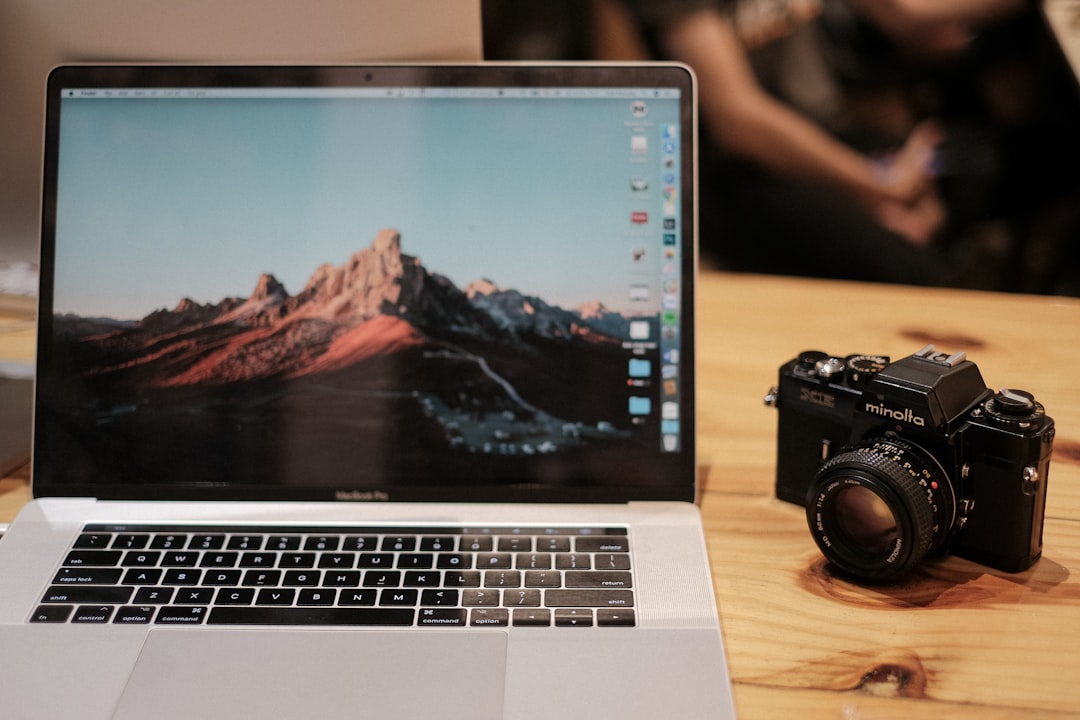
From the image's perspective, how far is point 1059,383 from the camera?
1.02m

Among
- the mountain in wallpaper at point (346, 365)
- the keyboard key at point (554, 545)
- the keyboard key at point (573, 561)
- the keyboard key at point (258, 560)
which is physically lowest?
the keyboard key at point (573, 561)

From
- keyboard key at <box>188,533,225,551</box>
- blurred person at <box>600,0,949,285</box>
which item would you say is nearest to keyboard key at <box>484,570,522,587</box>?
keyboard key at <box>188,533,225,551</box>

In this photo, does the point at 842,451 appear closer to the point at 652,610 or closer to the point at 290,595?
the point at 652,610

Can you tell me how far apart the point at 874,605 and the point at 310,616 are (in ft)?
1.30

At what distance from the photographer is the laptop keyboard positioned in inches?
26.2

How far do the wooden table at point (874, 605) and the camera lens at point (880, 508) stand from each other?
0.09 feet

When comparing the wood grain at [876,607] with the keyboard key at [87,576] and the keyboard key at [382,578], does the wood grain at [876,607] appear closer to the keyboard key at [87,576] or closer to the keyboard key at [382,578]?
the keyboard key at [382,578]

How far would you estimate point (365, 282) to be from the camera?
2.63 feet

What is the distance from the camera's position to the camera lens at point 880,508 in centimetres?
68

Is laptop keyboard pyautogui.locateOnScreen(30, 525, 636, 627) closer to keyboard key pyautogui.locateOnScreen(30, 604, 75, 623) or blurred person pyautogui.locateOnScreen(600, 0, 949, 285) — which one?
keyboard key pyautogui.locateOnScreen(30, 604, 75, 623)

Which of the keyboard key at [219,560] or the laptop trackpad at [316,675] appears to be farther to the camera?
the keyboard key at [219,560]

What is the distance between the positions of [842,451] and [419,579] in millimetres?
323

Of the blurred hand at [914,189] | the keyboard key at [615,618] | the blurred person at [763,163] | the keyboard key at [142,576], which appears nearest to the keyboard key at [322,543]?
the keyboard key at [142,576]

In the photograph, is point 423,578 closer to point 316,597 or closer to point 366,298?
point 316,597
